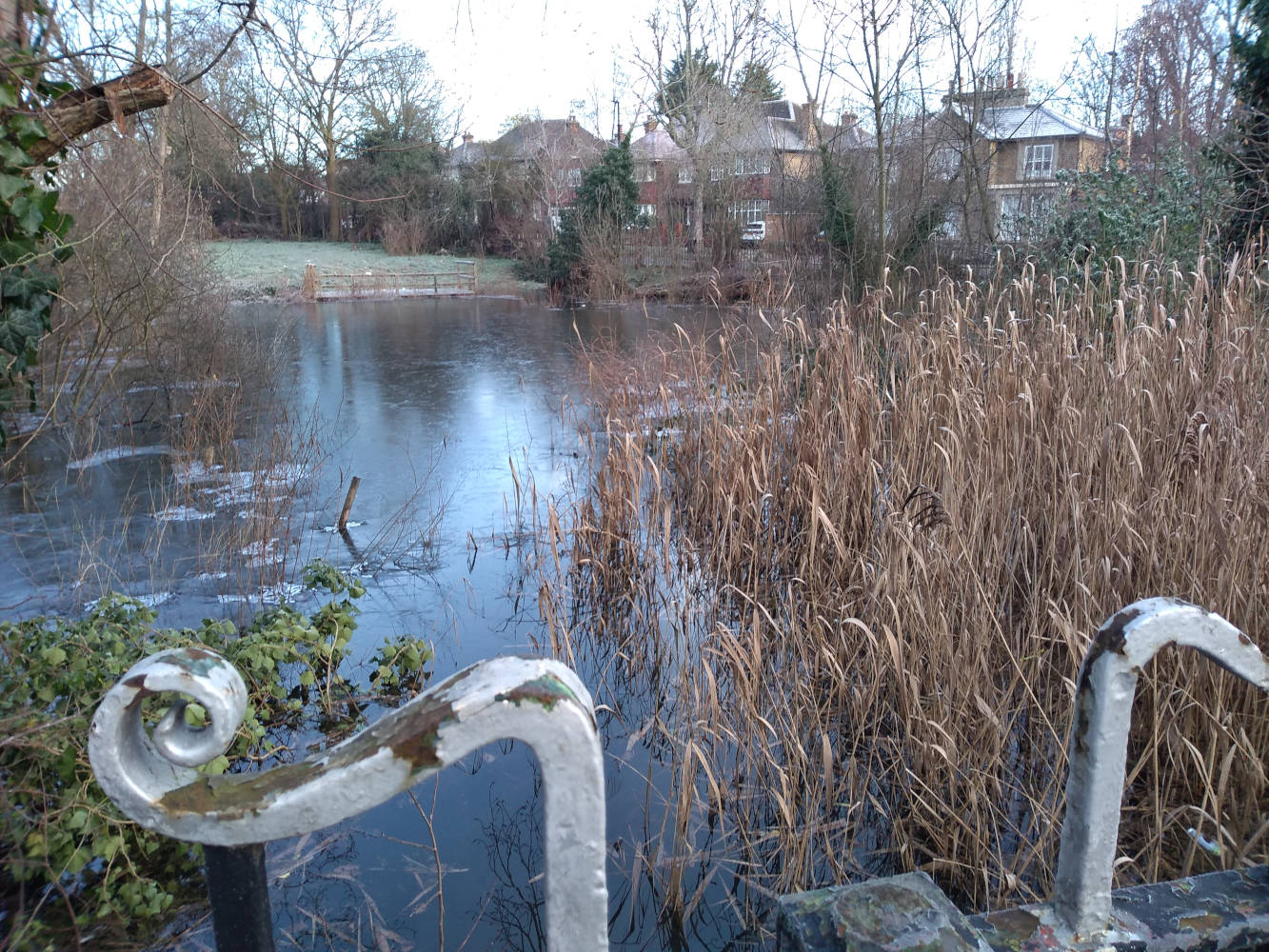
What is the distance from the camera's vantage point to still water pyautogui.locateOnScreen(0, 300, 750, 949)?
2.77 m

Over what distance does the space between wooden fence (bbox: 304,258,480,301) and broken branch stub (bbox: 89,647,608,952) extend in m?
22.2

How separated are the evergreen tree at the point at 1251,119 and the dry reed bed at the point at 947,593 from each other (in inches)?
131

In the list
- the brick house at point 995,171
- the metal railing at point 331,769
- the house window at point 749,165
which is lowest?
the metal railing at point 331,769

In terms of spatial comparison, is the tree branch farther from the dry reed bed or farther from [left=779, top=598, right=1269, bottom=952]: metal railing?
[left=779, top=598, right=1269, bottom=952]: metal railing

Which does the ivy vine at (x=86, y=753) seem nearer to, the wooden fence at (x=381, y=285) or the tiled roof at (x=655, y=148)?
the wooden fence at (x=381, y=285)

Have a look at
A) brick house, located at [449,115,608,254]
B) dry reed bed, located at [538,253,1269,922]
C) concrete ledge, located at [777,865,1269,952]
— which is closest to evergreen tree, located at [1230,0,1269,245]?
dry reed bed, located at [538,253,1269,922]

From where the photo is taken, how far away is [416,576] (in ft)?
17.5

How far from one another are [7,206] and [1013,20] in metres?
13.8

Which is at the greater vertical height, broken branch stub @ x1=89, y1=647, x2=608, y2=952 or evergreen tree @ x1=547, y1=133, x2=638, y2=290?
evergreen tree @ x1=547, y1=133, x2=638, y2=290

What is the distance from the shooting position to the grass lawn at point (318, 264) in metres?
23.0

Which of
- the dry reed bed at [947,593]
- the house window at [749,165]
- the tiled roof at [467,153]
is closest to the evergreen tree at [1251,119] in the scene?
the dry reed bed at [947,593]

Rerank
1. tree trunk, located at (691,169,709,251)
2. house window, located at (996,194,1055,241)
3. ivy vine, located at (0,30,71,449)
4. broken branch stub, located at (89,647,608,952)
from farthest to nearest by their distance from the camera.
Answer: tree trunk, located at (691,169,709,251), house window, located at (996,194,1055,241), ivy vine, located at (0,30,71,449), broken branch stub, located at (89,647,608,952)

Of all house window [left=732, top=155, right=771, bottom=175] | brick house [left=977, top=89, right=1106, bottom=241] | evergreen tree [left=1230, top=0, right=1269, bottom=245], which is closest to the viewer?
evergreen tree [left=1230, top=0, right=1269, bottom=245]

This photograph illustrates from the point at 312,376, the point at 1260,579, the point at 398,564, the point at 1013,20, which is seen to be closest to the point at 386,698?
the point at 398,564
